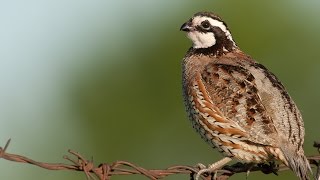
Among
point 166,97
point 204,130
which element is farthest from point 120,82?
point 204,130

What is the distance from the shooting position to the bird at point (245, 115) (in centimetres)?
976

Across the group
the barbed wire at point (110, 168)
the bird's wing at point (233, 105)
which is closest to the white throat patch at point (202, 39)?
the bird's wing at point (233, 105)

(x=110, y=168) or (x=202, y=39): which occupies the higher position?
(x=202, y=39)

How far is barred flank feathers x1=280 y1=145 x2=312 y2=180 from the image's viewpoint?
957 centimetres

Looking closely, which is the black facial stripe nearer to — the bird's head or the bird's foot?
the bird's head

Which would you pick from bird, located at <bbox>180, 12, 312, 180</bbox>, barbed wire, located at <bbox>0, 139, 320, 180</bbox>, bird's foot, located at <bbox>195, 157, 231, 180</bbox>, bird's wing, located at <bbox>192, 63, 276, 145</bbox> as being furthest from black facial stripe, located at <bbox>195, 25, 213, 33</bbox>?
barbed wire, located at <bbox>0, 139, 320, 180</bbox>

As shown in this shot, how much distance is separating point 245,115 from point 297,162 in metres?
0.64

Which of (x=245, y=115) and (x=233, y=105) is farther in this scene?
(x=233, y=105)

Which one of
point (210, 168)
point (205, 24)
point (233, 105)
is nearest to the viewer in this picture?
point (210, 168)

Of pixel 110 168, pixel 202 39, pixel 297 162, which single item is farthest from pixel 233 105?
pixel 110 168

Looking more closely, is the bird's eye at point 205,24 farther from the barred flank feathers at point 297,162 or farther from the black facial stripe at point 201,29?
the barred flank feathers at point 297,162

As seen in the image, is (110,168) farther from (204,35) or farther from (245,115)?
(204,35)

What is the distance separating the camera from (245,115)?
32.6ft

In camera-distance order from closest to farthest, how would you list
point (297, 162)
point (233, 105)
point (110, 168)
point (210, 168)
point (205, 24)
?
point (110, 168)
point (297, 162)
point (210, 168)
point (233, 105)
point (205, 24)
